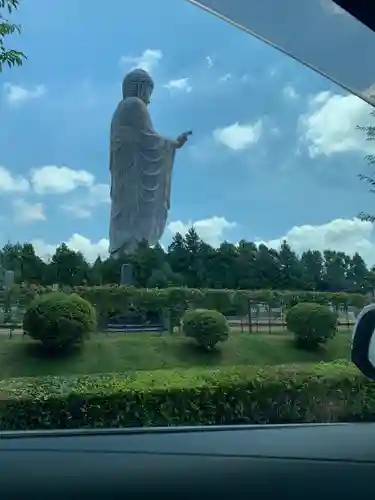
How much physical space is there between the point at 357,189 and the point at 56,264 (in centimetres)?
235

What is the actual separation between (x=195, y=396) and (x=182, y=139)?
12.5 ft

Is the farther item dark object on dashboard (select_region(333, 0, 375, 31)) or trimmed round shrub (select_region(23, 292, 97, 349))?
trimmed round shrub (select_region(23, 292, 97, 349))

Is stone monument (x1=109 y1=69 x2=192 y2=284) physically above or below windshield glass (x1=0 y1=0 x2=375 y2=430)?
above

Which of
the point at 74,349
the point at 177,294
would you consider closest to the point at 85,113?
the point at 177,294

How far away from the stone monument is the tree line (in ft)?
6.44

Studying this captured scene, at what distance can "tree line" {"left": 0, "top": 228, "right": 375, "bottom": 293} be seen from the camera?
3579 millimetres

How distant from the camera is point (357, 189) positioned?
11.1ft

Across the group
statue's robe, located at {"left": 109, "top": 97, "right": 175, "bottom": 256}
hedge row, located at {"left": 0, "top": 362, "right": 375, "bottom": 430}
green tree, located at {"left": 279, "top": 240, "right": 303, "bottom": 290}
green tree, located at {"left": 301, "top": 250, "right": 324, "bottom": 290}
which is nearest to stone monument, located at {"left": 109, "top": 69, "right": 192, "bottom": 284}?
statue's robe, located at {"left": 109, "top": 97, "right": 175, "bottom": 256}

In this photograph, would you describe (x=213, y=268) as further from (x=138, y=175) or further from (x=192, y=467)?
(x=192, y=467)

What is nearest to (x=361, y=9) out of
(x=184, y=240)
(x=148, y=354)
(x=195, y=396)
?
(x=195, y=396)

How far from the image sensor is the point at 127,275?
5578mm

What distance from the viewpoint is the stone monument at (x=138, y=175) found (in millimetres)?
7520

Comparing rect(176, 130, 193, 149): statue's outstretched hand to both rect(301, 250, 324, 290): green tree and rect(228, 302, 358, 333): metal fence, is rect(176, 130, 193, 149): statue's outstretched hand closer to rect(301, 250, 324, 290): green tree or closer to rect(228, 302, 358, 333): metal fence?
rect(228, 302, 358, 333): metal fence

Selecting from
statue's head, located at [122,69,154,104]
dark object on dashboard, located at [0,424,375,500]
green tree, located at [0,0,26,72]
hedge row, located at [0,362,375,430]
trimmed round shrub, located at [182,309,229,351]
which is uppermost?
statue's head, located at [122,69,154,104]
